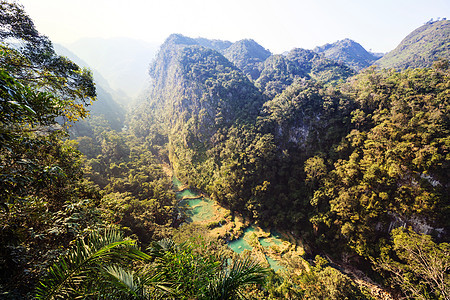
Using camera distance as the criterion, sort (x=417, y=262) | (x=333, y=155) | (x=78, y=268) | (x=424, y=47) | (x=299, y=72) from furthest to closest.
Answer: (x=299, y=72)
(x=424, y=47)
(x=333, y=155)
(x=417, y=262)
(x=78, y=268)

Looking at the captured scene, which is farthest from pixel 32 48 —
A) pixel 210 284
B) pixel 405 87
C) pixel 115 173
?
pixel 405 87

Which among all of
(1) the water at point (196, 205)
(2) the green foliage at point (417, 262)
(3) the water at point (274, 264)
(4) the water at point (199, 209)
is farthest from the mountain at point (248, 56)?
(2) the green foliage at point (417, 262)

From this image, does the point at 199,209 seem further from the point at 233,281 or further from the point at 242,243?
the point at 233,281

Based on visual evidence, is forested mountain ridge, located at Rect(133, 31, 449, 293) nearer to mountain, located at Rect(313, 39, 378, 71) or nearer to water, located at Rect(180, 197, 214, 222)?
water, located at Rect(180, 197, 214, 222)

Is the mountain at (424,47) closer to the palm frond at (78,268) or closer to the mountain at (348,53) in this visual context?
the mountain at (348,53)

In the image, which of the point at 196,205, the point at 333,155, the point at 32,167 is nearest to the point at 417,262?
the point at 333,155

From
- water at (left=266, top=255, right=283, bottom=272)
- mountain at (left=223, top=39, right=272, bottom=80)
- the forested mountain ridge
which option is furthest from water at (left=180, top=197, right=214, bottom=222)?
mountain at (left=223, top=39, right=272, bottom=80)
